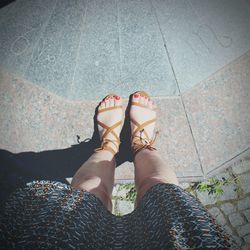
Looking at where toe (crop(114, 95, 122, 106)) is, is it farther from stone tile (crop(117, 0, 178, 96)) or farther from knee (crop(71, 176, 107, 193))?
knee (crop(71, 176, 107, 193))

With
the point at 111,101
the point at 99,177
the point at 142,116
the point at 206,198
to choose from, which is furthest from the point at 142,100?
the point at 206,198

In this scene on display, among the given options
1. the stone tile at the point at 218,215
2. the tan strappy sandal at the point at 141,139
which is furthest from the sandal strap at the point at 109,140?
the stone tile at the point at 218,215

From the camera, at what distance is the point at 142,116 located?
2.75m

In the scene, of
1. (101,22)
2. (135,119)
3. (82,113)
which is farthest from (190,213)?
(101,22)

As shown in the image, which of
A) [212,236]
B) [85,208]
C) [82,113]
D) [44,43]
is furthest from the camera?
[44,43]

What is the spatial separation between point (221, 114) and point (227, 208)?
3.28 feet

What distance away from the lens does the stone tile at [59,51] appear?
2949 millimetres

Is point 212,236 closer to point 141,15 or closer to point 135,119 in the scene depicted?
point 135,119

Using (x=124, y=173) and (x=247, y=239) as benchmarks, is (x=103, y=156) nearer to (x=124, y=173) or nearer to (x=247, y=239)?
(x=124, y=173)

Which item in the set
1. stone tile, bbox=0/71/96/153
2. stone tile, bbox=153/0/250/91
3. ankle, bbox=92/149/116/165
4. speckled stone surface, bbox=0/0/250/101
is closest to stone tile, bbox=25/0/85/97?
speckled stone surface, bbox=0/0/250/101

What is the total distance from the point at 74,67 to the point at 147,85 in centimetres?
89

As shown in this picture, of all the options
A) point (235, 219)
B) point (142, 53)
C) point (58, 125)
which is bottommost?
point (235, 219)

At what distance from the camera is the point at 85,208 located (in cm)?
151

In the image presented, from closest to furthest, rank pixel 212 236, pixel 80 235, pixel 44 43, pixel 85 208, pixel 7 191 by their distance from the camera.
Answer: pixel 212 236 → pixel 80 235 → pixel 85 208 → pixel 7 191 → pixel 44 43
